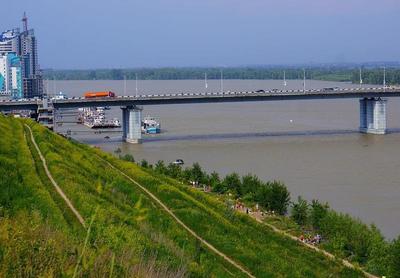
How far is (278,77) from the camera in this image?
7612 centimetres

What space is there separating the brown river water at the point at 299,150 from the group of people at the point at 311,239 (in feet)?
3.89

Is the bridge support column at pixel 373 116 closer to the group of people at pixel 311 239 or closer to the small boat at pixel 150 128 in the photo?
the small boat at pixel 150 128

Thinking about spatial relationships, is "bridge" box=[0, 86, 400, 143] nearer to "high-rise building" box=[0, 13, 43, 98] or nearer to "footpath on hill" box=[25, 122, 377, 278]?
"footpath on hill" box=[25, 122, 377, 278]

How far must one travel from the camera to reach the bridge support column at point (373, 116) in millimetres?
24141

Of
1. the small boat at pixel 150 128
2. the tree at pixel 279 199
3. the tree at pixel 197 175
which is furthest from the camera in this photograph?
the small boat at pixel 150 128

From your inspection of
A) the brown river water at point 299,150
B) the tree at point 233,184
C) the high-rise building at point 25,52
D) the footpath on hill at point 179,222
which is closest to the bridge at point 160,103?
the brown river water at point 299,150

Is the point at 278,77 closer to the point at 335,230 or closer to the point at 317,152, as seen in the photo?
the point at 317,152

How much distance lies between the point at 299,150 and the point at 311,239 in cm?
1030

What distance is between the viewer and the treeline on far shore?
7.81 m

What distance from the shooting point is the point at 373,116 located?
2470 centimetres

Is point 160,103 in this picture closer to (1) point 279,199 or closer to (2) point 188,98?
(2) point 188,98

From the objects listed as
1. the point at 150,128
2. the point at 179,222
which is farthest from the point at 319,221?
the point at 150,128

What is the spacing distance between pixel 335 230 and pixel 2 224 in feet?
21.5

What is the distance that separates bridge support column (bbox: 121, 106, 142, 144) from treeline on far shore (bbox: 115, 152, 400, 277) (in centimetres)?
850
